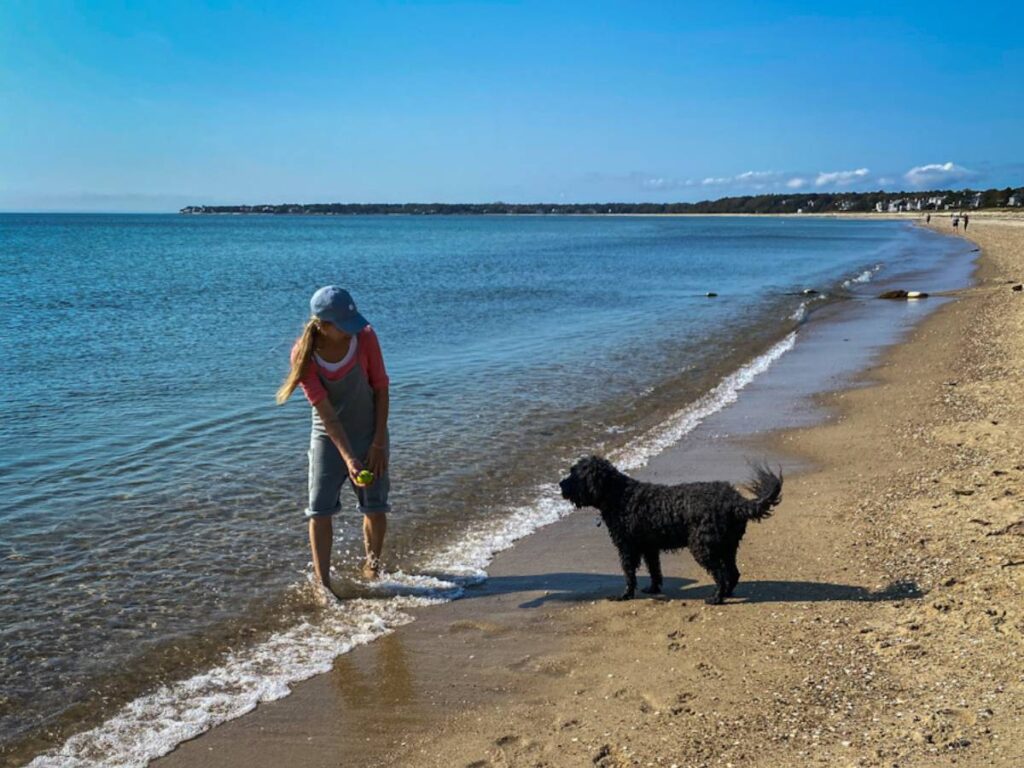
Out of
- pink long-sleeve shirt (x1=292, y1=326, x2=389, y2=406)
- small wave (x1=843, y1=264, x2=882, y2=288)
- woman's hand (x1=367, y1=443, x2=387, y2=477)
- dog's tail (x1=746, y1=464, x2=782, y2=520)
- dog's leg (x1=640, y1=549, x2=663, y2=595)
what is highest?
pink long-sleeve shirt (x1=292, y1=326, x2=389, y2=406)

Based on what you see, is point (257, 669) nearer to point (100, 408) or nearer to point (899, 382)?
point (100, 408)

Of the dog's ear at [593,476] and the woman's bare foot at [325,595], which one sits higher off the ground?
the dog's ear at [593,476]

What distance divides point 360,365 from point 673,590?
2983 millimetres

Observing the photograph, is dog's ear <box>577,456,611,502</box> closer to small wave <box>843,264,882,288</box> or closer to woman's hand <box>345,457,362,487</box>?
woman's hand <box>345,457,362,487</box>

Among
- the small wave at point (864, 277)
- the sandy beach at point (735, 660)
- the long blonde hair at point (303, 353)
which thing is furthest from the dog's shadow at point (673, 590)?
the small wave at point (864, 277)

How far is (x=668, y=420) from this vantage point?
39.6 feet

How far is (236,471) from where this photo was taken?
375 inches

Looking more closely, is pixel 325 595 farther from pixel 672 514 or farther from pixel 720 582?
pixel 720 582

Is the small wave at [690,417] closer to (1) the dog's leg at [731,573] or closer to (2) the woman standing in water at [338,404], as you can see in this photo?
(1) the dog's leg at [731,573]

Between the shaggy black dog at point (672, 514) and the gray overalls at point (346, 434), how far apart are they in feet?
5.25

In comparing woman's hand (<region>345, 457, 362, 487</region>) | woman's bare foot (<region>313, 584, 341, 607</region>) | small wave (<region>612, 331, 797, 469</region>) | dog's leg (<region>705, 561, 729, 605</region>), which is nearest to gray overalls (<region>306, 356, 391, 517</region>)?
woman's hand (<region>345, 457, 362, 487</region>)

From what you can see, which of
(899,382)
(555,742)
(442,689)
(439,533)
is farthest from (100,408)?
(899,382)

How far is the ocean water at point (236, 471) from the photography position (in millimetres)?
5289

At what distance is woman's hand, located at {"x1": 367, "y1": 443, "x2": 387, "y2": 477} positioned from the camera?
20.3ft
